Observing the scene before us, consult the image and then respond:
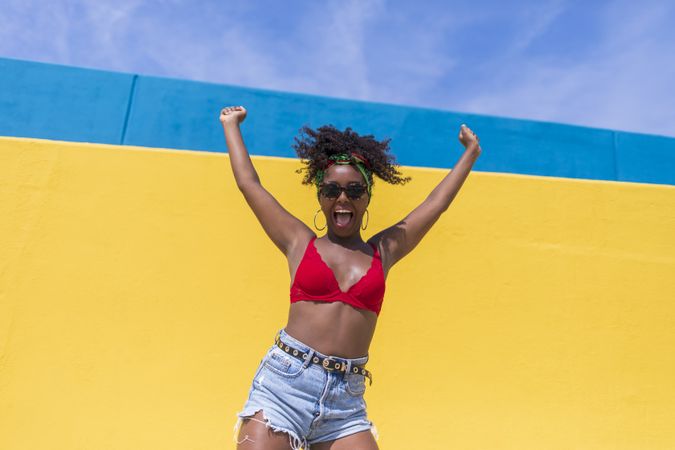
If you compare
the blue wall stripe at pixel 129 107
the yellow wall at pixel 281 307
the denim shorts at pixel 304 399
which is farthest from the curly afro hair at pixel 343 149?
the blue wall stripe at pixel 129 107

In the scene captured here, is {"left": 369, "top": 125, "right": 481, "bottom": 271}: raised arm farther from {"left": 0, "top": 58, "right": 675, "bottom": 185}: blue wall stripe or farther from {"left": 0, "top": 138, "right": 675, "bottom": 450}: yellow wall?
{"left": 0, "top": 58, "right": 675, "bottom": 185}: blue wall stripe

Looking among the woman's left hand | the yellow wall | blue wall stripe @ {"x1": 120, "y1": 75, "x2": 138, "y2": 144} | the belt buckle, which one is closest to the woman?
the belt buckle

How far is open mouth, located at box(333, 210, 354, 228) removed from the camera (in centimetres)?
218

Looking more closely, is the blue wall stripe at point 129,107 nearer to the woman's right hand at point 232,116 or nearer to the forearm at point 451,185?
the woman's right hand at point 232,116

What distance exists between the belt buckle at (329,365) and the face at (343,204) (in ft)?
1.73

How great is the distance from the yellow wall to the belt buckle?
1561 millimetres

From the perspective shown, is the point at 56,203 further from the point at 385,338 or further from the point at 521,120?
the point at 521,120

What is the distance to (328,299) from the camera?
202 centimetres

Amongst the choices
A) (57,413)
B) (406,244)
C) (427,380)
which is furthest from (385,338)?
(57,413)

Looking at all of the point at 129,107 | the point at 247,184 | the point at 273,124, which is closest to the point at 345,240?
the point at 247,184

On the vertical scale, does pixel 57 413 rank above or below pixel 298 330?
below

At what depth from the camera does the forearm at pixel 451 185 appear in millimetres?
2363

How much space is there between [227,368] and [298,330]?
5.15 feet

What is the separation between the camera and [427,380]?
3.46m
